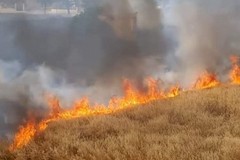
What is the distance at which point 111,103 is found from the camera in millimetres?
14555

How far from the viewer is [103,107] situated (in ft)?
45.9

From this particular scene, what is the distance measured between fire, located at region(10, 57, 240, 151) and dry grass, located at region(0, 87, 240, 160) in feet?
1.36

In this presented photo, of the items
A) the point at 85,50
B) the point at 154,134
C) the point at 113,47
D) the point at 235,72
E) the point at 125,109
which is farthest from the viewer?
the point at 235,72

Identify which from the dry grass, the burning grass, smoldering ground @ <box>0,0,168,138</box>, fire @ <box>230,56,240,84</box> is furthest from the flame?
the dry grass

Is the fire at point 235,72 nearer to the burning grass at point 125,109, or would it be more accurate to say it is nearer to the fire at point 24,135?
the burning grass at point 125,109

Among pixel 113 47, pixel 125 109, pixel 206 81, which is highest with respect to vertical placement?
pixel 113 47

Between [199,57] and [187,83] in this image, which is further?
[199,57]

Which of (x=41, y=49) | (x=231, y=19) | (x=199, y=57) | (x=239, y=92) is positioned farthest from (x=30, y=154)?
(x=231, y=19)

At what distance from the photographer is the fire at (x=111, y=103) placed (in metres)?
10.3

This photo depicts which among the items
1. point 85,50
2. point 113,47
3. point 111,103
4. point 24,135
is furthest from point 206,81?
point 24,135

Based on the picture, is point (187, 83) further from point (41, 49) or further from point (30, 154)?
point (30, 154)

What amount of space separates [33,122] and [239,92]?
723 centimetres

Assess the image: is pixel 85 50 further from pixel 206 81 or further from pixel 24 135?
pixel 24 135

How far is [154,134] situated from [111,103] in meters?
4.71
